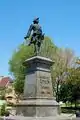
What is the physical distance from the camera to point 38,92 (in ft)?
52.1

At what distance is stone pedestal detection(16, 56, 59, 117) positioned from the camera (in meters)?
15.6

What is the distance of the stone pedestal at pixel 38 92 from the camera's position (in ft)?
51.2

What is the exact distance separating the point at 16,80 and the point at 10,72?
1.93m

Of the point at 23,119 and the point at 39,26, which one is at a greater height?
the point at 39,26

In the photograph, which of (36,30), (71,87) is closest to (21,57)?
(71,87)

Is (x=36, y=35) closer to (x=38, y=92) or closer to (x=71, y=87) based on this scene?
(x=38, y=92)

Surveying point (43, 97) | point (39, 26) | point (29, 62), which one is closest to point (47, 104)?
point (43, 97)

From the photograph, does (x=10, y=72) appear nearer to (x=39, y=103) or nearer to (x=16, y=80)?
(x=16, y=80)

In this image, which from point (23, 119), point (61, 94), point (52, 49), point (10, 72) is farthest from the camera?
point (61, 94)

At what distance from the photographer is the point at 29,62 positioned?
16.8 metres

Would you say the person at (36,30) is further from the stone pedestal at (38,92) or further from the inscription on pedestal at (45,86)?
the inscription on pedestal at (45,86)

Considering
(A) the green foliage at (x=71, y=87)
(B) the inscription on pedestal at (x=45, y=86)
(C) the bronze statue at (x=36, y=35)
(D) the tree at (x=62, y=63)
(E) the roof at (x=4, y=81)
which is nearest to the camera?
(B) the inscription on pedestal at (x=45, y=86)

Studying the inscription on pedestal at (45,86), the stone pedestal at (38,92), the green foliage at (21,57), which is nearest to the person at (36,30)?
the stone pedestal at (38,92)

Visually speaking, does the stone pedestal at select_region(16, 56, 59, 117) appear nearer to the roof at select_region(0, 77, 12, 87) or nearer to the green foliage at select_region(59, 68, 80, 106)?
the green foliage at select_region(59, 68, 80, 106)
